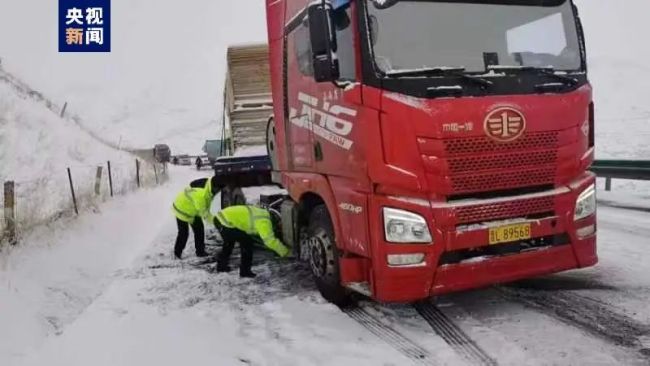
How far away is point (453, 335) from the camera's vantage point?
3.96 metres

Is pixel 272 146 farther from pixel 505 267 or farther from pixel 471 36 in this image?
pixel 505 267

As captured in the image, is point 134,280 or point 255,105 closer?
point 134,280

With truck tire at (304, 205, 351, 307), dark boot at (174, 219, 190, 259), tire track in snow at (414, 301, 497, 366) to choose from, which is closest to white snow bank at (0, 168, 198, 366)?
dark boot at (174, 219, 190, 259)

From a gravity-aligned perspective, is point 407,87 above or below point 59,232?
above

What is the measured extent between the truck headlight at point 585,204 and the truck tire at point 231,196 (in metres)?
4.72

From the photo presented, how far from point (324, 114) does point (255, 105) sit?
5396mm

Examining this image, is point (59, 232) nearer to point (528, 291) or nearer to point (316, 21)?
point (316, 21)

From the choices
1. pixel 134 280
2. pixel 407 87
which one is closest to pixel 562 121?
pixel 407 87

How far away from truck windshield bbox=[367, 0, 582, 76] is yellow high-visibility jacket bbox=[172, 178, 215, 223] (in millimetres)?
3753

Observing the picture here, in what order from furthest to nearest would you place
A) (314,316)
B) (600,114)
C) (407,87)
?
(600,114), (314,316), (407,87)

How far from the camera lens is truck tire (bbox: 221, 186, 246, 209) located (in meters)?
8.00

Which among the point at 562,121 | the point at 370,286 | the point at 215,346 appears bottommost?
the point at 215,346

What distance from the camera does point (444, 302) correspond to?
4.73m

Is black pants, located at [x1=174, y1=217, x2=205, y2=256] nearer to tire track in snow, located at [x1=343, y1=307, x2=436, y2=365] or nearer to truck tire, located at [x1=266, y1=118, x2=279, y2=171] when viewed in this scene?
truck tire, located at [x1=266, y1=118, x2=279, y2=171]
